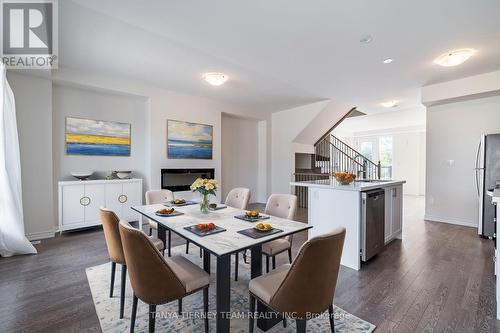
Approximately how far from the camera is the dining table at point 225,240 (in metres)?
1.39

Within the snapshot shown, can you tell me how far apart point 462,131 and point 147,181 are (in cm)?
625

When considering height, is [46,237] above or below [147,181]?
below

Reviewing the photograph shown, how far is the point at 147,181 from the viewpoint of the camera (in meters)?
4.63

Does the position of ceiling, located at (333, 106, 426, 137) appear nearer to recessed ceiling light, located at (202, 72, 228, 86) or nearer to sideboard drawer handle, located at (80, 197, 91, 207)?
recessed ceiling light, located at (202, 72, 228, 86)

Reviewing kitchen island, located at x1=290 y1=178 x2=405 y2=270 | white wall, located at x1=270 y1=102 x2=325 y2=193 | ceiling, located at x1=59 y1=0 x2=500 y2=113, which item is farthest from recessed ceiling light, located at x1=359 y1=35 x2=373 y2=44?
white wall, located at x1=270 y1=102 x2=325 y2=193

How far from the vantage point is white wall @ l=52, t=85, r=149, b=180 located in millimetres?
3973

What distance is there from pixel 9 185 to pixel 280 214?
3412 millimetres

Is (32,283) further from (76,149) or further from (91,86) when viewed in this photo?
(91,86)

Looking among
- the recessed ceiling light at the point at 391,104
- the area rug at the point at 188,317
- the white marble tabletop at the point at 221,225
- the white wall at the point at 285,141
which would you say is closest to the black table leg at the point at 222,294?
the white marble tabletop at the point at 221,225

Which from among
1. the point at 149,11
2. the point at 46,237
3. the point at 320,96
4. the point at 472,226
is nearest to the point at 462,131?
the point at 472,226

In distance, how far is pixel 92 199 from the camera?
389 cm

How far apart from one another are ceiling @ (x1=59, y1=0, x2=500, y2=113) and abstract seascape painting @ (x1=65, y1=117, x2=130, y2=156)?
1011 millimetres

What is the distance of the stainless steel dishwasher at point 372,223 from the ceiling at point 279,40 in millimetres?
1901

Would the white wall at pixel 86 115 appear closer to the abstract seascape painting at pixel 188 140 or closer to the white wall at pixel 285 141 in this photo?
the abstract seascape painting at pixel 188 140
